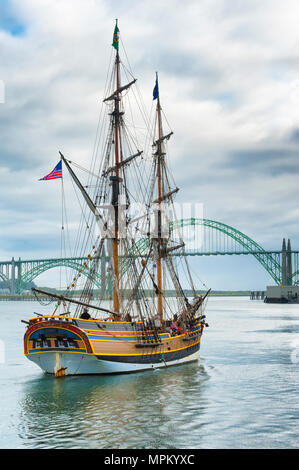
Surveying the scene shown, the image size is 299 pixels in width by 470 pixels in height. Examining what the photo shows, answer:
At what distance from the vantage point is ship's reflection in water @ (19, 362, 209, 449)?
17062mm

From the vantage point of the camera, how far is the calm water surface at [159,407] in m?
17.1

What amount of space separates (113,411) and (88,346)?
7.21 m

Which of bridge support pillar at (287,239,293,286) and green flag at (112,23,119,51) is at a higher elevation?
green flag at (112,23,119,51)

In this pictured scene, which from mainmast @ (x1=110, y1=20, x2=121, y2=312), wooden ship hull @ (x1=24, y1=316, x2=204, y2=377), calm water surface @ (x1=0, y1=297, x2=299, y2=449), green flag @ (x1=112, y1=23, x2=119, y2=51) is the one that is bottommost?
calm water surface @ (x1=0, y1=297, x2=299, y2=449)

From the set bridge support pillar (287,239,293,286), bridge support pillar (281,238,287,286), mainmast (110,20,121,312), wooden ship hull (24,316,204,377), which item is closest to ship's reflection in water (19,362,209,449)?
wooden ship hull (24,316,204,377)

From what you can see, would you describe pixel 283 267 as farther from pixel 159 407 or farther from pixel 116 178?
pixel 159 407

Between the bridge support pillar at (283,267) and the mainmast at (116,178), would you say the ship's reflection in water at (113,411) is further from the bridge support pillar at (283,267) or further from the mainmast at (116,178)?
the bridge support pillar at (283,267)

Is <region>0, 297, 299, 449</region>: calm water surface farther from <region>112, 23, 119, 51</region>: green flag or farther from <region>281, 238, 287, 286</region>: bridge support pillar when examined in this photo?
<region>281, 238, 287, 286</region>: bridge support pillar

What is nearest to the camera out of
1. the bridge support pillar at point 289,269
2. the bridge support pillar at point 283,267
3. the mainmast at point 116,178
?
the mainmast at point 116,178

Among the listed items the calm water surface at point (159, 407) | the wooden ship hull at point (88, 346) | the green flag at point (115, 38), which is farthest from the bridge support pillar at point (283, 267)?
the wooden ship hull at point (88, 346)

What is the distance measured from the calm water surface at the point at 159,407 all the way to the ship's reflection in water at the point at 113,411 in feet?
0.11

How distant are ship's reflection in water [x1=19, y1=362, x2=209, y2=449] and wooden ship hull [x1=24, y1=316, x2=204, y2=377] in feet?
2.30

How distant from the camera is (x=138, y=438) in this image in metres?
17.1
